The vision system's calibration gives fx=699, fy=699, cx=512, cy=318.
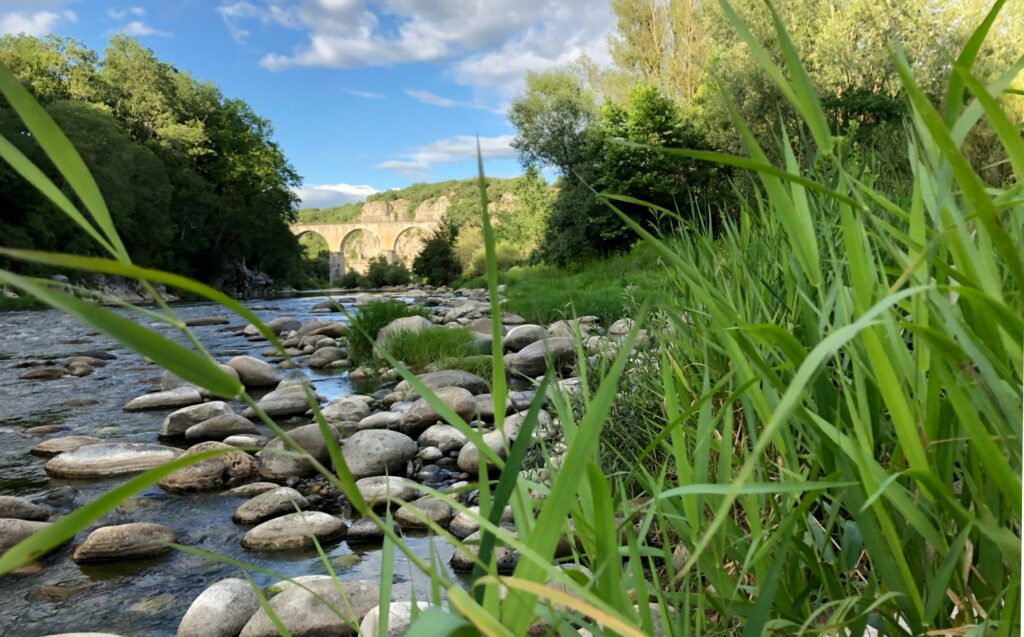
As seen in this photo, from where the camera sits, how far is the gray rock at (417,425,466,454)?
11.4 ft

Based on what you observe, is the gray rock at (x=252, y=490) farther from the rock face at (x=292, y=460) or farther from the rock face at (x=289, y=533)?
the rock face at (x=289, y=533)

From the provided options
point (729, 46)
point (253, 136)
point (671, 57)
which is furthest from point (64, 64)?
point (729, 46)

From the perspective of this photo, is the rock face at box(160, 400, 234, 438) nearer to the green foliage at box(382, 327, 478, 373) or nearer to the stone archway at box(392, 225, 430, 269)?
the green foliage at box(382, 327, 478, 373)

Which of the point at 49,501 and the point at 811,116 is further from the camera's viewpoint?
the point at 49,501

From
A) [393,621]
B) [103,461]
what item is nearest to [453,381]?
[103,461]

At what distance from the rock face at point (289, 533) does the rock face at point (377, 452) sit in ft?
2.24

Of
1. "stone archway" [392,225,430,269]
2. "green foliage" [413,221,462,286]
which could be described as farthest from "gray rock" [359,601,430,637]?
"stone archway" [392,225,430,269]

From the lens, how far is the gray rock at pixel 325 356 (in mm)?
6879

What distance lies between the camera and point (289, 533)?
244 cm

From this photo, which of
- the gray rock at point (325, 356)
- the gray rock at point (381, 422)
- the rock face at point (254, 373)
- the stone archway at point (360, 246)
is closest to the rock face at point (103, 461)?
the gray rock at point (381, 422)

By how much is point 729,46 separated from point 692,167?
3109mm

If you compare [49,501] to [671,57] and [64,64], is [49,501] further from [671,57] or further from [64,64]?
[64,64]

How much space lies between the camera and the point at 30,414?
180 inches

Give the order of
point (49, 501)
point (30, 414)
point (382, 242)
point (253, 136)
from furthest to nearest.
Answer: point (382, 242) < point (253, 136) < point (30, 414) < point (49, 501)
